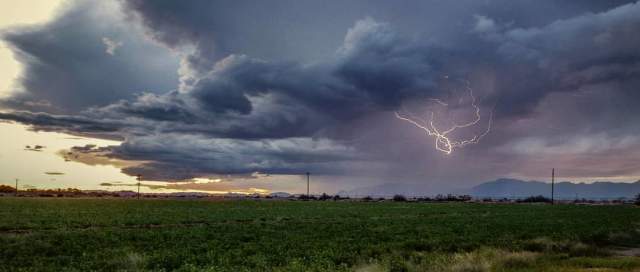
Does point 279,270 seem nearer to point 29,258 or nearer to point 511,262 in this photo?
point 511,262

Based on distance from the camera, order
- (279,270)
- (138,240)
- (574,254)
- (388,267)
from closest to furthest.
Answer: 1. (279,270)
2. (388,267)
3. (574,254)
4. (138,240)

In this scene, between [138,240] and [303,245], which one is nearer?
[303,245]

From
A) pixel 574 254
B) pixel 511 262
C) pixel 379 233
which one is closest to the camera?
pixel 511 262

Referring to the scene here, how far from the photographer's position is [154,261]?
72.7 ft

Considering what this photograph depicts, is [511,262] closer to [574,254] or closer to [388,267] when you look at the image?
[388,267]

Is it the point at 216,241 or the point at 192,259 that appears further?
the point at 216,241

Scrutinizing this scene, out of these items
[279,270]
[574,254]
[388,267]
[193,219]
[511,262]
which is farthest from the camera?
[193,219]

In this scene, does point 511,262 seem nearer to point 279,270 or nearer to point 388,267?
point 388,267

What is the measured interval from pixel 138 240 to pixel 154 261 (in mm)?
11408

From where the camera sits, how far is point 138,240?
32.3m

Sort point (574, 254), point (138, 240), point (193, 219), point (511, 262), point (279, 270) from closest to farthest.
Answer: point (279, 270) < point (511, 262) < point (574, 254) < point (138, 240) < point (193, 219)

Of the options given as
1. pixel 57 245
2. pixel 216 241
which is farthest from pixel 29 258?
pixel 216 241

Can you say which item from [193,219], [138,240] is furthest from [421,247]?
[193,219]

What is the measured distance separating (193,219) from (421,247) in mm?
35283
